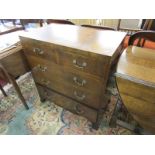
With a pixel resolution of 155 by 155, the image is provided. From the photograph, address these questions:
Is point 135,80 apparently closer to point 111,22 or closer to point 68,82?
point 68,82

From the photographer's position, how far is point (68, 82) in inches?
43.7

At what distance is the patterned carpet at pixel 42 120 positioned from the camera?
54.1 inches

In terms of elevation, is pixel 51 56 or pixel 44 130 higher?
pixel 51 56

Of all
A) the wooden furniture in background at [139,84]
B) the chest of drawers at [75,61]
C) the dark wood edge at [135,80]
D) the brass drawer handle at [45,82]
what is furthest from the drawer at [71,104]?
the dark wood edge at [135,80]

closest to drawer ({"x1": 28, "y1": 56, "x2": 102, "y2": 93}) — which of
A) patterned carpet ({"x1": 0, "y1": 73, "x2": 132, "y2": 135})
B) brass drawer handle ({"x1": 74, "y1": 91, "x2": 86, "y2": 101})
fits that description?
brass drawer handle ({"x1": 74, "y1": 91, "x2": 86, "y2": 101})

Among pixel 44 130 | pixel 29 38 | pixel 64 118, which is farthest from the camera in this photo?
Result: pixel 64 118

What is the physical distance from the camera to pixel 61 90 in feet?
4.12

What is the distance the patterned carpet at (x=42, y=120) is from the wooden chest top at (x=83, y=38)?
0.94 m

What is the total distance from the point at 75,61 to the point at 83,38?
0.21 meters

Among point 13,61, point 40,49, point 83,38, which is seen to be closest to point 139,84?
point 83,38

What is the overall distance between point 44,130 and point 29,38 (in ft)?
3.17
